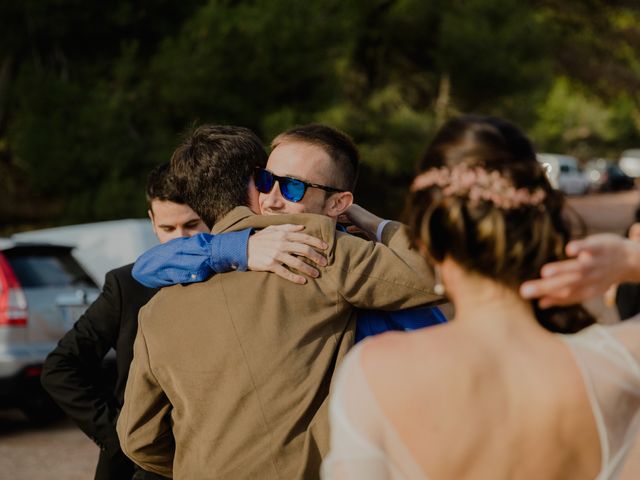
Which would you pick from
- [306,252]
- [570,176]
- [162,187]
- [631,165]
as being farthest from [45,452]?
[631,165]

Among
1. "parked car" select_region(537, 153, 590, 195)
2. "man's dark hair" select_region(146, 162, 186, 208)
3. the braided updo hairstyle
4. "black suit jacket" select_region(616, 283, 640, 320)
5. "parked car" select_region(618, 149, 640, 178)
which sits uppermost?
the braided updo hairstyle

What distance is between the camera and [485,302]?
184 cm

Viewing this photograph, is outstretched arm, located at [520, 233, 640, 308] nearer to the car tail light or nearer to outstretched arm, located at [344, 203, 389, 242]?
outstretched arm, located at [344, 203, 389, 242]

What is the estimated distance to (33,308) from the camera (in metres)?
7.94

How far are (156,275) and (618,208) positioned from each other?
42512 mm

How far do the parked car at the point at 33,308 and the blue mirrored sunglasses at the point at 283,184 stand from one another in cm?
557

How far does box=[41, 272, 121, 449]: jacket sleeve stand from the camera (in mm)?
3586

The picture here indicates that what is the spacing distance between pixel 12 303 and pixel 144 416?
570 cm

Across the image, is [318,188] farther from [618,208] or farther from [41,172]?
[618,208]

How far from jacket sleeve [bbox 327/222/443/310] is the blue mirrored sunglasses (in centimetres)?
43

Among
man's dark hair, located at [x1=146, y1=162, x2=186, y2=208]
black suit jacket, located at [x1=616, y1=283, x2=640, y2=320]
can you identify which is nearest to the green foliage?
black suit jacket, located at [x1=616, y1=283, x2=640, y2=320]

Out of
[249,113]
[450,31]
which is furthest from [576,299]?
[450,31]

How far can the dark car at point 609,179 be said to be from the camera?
55.7 m

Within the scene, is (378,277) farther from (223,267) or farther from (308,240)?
(223,267)
